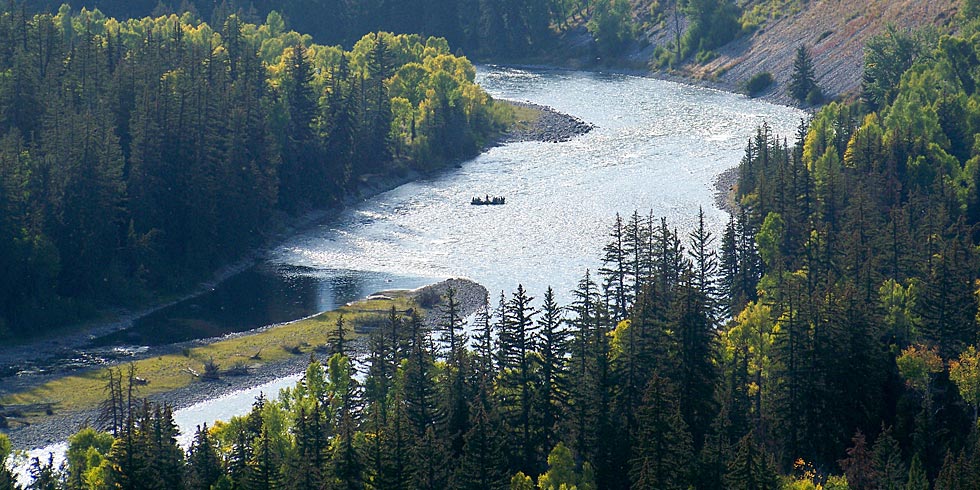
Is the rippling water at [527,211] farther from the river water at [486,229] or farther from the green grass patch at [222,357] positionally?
the green grass patch at [222,357]

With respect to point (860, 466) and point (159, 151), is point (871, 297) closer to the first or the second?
point (860, 466)

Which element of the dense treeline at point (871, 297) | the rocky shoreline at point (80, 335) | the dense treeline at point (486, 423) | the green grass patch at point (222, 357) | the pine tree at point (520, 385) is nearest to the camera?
the dense treeline at point (486, 423)

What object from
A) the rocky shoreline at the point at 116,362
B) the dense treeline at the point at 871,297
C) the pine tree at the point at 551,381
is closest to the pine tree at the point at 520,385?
the pine tree at the point at 551,381

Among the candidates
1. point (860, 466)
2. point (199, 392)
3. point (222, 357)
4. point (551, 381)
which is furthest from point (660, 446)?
point (222, 357)

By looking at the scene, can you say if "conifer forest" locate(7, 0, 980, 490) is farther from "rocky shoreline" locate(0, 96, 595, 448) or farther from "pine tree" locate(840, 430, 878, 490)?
"rocky shoreline" locate(0, 96, 595, 448)

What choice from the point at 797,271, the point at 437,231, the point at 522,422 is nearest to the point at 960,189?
the point at 797,271

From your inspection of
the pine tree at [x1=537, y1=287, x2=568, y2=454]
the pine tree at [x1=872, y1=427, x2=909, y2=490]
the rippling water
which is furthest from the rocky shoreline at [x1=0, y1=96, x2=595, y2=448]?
the pine tree at [x1=872, y1=427, x2=909, y2=490]

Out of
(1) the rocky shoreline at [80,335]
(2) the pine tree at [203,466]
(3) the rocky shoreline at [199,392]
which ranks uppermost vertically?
(2) the pine tree at [203,466]
